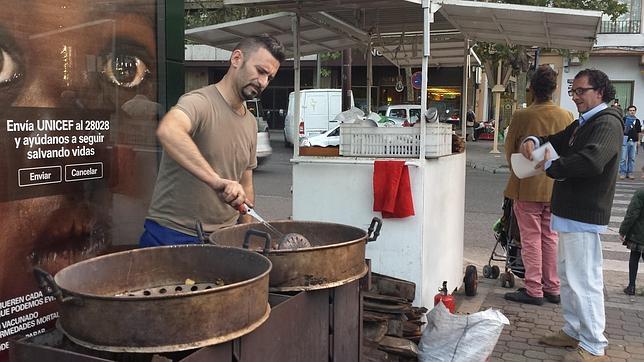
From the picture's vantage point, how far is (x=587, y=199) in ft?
12.9

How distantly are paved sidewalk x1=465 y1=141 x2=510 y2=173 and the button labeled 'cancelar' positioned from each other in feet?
38.3

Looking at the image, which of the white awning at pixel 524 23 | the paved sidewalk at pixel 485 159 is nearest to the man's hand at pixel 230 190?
the white awning at pixel 524 23

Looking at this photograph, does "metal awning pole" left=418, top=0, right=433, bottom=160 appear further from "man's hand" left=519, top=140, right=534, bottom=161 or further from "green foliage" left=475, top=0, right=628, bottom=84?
"green foliage" left=475, top=0, right=628, bottom=84

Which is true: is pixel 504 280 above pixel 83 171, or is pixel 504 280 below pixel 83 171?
below

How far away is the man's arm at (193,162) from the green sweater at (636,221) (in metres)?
4.45

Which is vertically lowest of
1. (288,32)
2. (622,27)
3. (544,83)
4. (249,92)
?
(249,92)

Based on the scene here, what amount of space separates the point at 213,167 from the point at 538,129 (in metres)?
3.46

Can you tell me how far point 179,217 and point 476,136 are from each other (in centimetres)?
2676

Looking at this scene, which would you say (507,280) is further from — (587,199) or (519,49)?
(519,49)

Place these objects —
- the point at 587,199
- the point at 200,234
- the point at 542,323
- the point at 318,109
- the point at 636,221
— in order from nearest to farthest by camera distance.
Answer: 1. the point at 200,234
2. the point at 587,199
3. the point at 542,323
4. the point at 636,221
5. the point at 318,109

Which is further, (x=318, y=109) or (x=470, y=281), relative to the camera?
(x=318, y=109)

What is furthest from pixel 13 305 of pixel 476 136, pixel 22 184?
pixel 476 136

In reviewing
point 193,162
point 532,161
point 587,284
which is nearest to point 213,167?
point 193,162

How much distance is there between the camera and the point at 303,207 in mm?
4922
